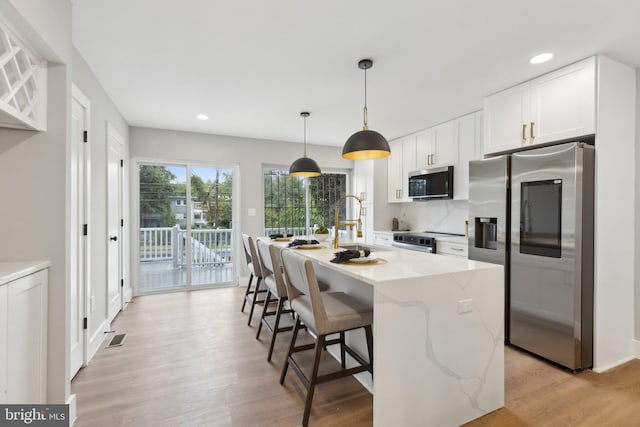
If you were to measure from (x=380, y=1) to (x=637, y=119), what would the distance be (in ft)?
8.26

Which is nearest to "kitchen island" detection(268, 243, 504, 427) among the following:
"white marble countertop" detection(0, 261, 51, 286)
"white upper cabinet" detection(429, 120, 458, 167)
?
"white marble countertop" detection(0, 261, 51, 286)

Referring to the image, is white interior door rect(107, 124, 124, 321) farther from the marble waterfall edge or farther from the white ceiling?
the marble waterfall edge

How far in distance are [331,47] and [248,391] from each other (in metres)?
2.54

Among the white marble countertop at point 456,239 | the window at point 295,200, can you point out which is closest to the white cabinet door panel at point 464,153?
the white marble countertop at point 456,239

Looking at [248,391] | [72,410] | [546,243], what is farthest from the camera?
[546,243]

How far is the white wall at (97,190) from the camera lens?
2553 millimetres

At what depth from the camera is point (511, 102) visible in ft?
9.52

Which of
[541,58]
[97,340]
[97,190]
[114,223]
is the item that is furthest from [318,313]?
[114,223]

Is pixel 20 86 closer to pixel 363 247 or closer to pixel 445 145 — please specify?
pixel 363 247

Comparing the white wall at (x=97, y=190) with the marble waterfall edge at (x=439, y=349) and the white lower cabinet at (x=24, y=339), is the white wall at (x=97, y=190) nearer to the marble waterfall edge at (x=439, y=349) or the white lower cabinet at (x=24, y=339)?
the white lower cabinet at (x=24, y=339)

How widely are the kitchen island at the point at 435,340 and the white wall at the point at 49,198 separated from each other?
1569mm

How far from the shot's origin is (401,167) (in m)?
4.99

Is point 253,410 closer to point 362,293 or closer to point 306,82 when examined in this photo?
point 362,293

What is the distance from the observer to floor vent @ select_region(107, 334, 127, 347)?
9.20ft
